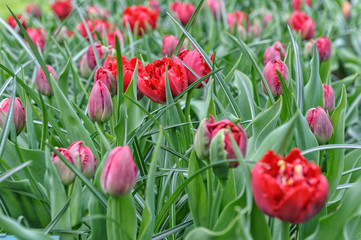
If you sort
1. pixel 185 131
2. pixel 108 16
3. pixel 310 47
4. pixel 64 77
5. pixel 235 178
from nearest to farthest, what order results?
pixel 235 178 → pixel 185 131 → pixel 64 77 → pixel 310 47 → pixel 108 16

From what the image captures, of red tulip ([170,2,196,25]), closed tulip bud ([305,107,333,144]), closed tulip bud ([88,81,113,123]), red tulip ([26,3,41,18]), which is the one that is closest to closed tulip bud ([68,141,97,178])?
closed tulip bud ([88,81,113,123])

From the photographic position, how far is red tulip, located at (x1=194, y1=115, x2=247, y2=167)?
23.8 inches

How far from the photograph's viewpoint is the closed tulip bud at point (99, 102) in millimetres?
798

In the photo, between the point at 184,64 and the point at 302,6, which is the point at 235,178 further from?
the point at 302,6

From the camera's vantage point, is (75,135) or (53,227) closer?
(53,227)

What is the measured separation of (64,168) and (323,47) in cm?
84

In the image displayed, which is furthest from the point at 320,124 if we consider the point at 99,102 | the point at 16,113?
the point at 16,113

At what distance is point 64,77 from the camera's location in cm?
104

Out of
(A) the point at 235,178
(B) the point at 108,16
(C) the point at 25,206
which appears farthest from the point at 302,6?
(C) the point at 25,206

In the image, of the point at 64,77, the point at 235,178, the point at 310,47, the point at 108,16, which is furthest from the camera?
the point at 108,16

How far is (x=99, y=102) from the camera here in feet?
2.63

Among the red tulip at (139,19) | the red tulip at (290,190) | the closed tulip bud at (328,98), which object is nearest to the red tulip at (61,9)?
the red tulip at (139,19)

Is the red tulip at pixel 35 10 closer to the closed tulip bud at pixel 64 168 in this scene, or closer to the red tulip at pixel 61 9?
the red tulip at pixel 61 9

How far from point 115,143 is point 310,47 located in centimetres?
77
